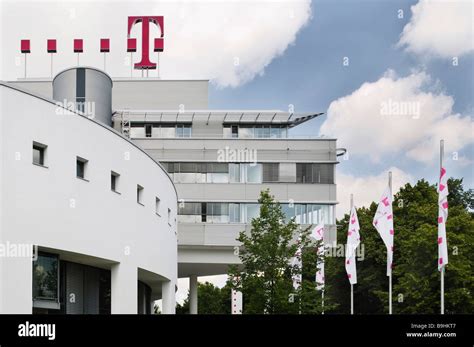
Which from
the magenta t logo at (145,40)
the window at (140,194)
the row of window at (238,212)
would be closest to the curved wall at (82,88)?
the window at (140,194)

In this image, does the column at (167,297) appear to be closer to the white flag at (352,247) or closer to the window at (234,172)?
the white flag at (352,247)

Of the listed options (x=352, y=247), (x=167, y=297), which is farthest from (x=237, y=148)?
(x=167, y=297)

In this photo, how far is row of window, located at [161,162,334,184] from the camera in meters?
46.6

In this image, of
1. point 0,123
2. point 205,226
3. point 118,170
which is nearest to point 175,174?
point 205,226

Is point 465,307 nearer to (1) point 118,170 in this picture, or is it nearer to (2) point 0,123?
(1) point 118,170

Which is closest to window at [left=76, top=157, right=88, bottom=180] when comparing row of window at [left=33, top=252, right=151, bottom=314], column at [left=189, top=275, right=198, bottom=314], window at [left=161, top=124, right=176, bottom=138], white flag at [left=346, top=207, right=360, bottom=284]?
row of window at [left=33, top=252, right=151, bottom=314]

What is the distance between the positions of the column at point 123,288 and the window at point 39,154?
5303mm

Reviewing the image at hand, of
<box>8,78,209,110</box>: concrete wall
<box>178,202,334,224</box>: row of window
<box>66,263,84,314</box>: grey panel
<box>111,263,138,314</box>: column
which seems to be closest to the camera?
<box>66,263,84,314</box>: grey panel

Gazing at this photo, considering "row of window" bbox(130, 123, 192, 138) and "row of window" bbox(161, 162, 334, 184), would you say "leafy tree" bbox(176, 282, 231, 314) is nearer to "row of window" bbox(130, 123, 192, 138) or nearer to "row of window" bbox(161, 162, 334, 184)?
"row of window" bbox(130, 123, 192, 138)

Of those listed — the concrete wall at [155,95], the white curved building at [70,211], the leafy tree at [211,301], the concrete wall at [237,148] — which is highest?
the concrete wall at [155,95]

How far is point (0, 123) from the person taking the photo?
17.4 metres

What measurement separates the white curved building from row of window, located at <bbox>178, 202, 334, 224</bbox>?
17.7 meters

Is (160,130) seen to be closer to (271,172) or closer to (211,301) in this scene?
(271,172)

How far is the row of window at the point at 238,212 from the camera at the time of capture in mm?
45219
